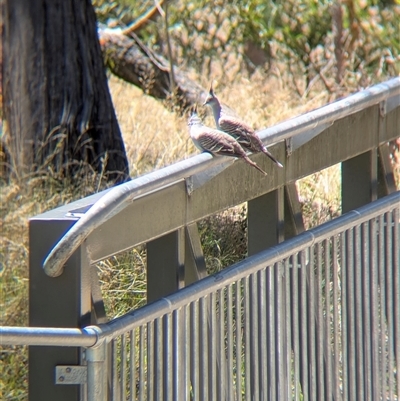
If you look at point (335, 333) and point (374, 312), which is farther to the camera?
point (374, 312)

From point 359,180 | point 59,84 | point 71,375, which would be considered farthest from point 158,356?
point 59,84

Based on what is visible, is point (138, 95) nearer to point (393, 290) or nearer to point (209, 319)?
point (393, 290)

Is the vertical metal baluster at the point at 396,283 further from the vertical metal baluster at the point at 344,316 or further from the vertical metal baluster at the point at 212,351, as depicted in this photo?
the vertical metal baluster at the point at 212,351

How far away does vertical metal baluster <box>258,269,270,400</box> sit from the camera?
2.86 m

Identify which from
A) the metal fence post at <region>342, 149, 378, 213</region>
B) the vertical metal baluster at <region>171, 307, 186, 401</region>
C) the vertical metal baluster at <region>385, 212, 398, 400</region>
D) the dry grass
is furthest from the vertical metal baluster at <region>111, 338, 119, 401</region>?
the dry grass

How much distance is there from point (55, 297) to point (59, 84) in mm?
5277

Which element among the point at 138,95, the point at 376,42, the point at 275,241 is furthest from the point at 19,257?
the point at 376,42

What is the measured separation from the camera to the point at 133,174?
7418 millimetres

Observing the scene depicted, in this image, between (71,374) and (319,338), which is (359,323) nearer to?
(319,338)

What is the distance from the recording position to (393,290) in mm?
3561

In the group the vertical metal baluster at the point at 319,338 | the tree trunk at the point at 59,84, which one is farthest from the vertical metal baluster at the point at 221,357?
the tree trunk at the point at 59,84

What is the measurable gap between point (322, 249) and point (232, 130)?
1.66 meters

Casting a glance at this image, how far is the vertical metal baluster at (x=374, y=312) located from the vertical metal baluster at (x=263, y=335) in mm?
618

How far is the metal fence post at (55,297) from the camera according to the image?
2.32 meters
